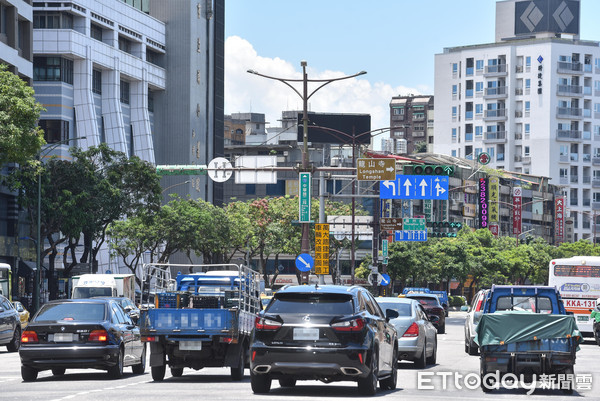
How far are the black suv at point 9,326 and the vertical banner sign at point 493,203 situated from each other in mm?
98612

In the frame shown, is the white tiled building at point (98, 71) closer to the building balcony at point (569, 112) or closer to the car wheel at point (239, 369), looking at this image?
the car wheel at point (239, 369)

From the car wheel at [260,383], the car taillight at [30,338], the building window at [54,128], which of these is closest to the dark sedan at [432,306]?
the car taillight at [30,338]

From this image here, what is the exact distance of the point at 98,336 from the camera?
889 inches

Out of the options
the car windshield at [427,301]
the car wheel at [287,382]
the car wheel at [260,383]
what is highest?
the car wheel at [260,383]

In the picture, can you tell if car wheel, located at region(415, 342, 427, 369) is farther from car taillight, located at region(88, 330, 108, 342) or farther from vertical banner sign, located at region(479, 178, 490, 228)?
vertical banner sign, located at region(479, 178, 490, 228)

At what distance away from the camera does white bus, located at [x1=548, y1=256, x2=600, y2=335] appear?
4394 cm

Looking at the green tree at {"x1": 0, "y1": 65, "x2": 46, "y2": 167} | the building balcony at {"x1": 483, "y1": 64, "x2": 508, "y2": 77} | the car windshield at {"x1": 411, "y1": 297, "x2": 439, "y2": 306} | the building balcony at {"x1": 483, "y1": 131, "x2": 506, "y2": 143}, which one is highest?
the building balcony at {"x1": 483, "y1": 64, "x2": 508, "y2": 77}

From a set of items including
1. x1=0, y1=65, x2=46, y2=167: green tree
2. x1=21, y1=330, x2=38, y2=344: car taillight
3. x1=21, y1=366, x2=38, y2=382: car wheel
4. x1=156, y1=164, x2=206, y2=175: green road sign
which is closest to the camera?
→ x1=21, y1=330, x2=38, y2=344: car taillight

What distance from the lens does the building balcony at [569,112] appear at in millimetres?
164500

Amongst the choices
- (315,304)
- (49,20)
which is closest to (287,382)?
(315,304)

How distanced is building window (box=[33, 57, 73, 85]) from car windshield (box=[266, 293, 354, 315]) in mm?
70764

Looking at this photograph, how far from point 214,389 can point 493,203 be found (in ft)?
379

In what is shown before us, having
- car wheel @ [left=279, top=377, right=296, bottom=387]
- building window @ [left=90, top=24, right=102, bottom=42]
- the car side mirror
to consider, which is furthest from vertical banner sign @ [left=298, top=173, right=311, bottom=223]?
building window @ [left=90, top=24, right=102, bottom=42]

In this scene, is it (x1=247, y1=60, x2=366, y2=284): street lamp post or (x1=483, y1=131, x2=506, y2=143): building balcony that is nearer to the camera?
(x1=247, y1=60, x2=366, y2=284): street lamp post
